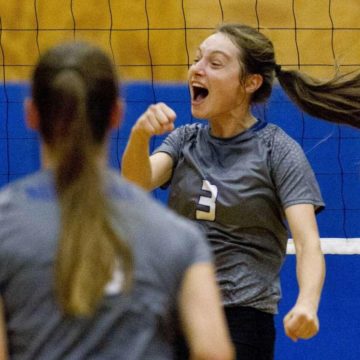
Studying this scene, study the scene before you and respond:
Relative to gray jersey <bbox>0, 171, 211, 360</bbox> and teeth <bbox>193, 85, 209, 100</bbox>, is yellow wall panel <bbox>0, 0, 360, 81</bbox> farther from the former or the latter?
gray jersey <bbox>0, 171, 211, 360</bbox>

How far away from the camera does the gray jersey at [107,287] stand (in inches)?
55.2

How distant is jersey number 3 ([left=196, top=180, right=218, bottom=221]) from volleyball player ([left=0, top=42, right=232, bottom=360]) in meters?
1.28

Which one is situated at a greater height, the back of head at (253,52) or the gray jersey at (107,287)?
the back of head at (253,52)

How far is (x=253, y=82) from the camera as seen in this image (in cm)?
292

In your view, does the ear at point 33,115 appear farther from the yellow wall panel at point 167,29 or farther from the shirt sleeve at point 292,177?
the yellow wall panel at point 167,29

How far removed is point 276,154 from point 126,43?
1.96 metres

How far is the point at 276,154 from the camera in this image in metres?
2.76

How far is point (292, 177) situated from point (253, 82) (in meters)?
0.35

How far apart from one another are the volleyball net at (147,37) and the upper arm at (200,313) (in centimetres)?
303

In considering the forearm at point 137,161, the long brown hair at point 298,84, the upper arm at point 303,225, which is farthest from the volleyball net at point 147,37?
the upper arm at point 303,225

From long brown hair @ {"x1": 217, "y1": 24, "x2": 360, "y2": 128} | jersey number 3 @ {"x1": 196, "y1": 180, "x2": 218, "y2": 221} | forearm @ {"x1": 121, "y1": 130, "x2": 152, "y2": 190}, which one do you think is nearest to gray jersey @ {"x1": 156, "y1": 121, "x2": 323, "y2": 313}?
jersey number 3 @ {"x1": 196, "y1": 180, "x2": 218, "y2": 221}

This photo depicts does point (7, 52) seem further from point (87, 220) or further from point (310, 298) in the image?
point (87, 220)

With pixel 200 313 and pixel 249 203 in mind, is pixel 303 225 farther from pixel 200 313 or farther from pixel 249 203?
pixel 200 313

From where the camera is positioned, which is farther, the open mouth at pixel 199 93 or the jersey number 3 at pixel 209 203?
the open mouth at pixel 199 93
